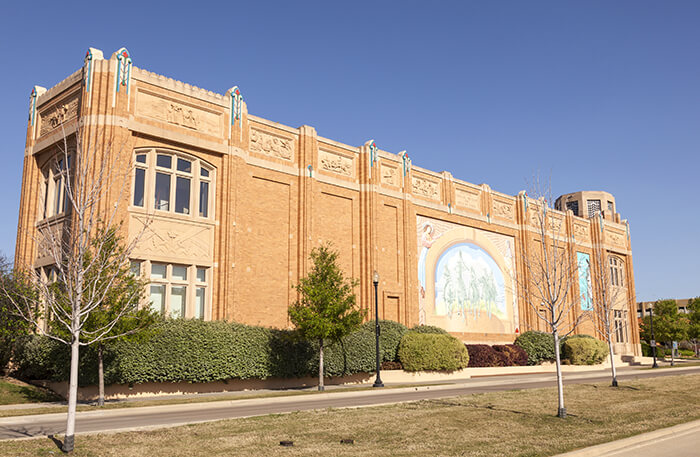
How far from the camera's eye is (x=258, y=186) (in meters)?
31.5

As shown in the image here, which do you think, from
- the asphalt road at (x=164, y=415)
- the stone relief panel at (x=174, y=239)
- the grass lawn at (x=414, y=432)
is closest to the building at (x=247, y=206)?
the stone relief panel at (x=174, y=239)

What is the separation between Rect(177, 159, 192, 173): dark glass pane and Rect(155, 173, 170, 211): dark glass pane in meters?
0.86

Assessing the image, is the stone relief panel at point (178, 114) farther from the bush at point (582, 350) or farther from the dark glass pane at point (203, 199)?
the bush at point (582, 350)

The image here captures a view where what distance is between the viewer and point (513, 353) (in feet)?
135

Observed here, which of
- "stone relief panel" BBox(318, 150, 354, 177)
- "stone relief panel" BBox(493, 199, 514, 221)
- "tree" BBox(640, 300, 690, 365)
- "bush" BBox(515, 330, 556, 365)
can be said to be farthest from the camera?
"tree" BBox(640, 300, 690, 365)

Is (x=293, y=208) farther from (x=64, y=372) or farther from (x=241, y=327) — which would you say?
(x=64, y=372)

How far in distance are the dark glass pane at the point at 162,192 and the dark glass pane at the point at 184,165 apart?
2.81ft

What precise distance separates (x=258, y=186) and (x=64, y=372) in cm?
1342

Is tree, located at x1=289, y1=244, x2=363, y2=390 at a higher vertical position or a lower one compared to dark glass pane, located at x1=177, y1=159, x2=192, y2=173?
lower

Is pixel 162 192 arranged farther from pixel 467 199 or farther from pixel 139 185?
pixel 467 199

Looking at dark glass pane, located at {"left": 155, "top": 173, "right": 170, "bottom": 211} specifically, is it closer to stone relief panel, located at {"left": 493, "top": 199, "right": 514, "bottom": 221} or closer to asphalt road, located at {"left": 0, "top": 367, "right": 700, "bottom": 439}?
asphalt road, located at {"left": 0, "top": 367, "right": 700, "bottom": 439}

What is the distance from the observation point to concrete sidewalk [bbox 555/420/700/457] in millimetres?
10469

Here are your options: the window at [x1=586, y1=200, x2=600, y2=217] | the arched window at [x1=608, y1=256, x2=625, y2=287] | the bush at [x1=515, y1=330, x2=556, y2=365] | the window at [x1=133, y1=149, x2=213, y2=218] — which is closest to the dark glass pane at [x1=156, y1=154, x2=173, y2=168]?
the window at [x1=133, y1=149, x2=213, y2=218]

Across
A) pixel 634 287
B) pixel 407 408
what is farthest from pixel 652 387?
pixel 634 287
